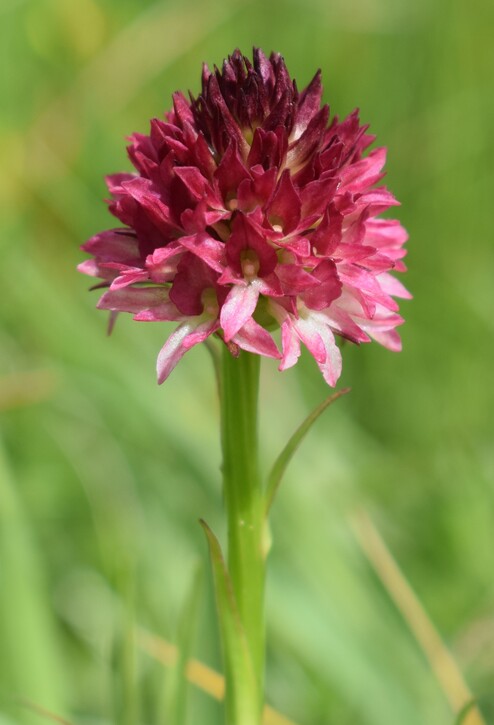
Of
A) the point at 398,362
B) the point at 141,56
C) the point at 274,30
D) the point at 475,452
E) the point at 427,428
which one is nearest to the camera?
the point at 475,452

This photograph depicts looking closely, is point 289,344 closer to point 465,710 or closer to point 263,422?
point 465,710

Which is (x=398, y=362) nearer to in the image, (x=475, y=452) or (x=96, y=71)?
(x=475, y=452)

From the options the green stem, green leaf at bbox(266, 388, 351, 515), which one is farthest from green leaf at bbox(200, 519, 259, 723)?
green leaf at bbox(266, 388, 351, 515)

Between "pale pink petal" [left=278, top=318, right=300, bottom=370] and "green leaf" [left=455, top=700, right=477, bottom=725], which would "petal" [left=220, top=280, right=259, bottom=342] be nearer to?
"pale pink petal" [left=278, top=318, right=300, bottom=370]

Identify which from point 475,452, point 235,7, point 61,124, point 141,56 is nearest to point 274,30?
point 235,7

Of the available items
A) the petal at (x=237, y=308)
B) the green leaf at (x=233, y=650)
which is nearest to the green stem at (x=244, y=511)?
the green leaf at (x=233, y=650)

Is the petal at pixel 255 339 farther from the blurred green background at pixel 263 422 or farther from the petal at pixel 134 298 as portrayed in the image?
the blurred green background at pixel 263 422

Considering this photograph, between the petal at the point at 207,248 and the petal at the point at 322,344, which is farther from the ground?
the petal at the point at 207,248
